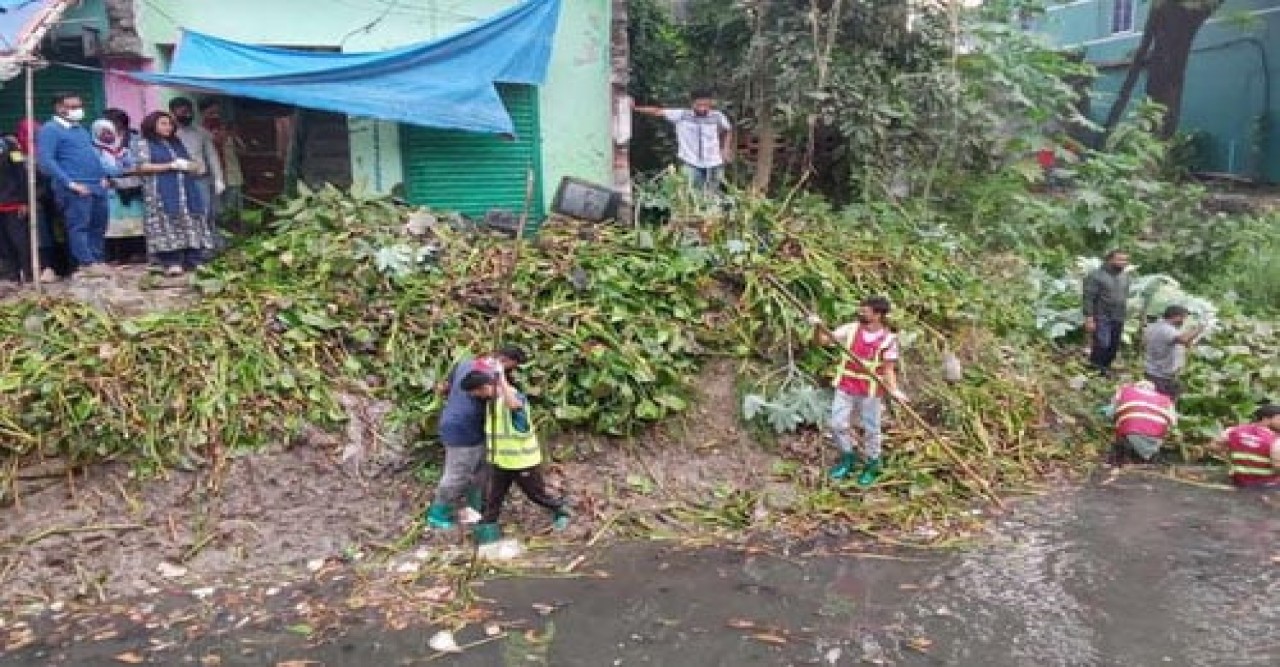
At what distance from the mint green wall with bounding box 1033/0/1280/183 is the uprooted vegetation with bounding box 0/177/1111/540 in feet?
40.6

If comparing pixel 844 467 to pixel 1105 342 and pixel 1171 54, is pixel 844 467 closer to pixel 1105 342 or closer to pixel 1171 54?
pixel 1105 342

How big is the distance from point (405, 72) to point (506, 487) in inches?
182

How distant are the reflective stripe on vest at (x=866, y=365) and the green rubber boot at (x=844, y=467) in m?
0.49

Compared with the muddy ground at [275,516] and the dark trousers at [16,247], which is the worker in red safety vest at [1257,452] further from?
the dark trousers at [16,247]

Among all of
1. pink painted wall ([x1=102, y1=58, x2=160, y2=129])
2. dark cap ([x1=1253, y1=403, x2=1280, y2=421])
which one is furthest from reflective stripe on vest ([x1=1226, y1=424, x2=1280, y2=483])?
pink painted wall ([x1=102, y1=58, x2=160, y2=129])

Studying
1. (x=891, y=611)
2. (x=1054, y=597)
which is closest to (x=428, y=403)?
(x=891, y=611)

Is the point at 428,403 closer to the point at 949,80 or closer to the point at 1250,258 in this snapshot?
the point at 949,80

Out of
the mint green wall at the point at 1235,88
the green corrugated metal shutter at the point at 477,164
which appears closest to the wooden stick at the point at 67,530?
the green corrugated metal shutter at the point at 477,164

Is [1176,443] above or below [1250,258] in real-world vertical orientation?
below

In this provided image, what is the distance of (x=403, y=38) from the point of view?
1014cm

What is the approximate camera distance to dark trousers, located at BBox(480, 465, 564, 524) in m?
6.20

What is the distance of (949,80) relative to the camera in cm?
1127

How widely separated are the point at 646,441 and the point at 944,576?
233 cm

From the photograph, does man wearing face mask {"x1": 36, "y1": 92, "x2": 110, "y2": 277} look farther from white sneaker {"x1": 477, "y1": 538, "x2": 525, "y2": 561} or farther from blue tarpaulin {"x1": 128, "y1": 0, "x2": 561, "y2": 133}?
white sneaker {"x1": 477, "y1": 538, "x2": 525, "y2": 561}
